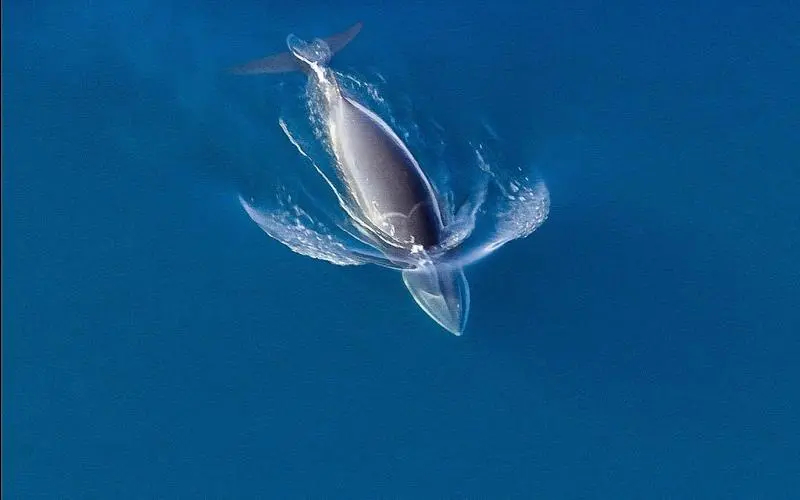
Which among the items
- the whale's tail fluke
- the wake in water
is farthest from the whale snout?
the whale's tail fluke

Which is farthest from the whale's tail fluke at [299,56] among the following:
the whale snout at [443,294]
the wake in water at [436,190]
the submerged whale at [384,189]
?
the whale snout at [443,294]

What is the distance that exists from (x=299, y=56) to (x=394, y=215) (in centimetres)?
438

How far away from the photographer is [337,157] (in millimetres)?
19016

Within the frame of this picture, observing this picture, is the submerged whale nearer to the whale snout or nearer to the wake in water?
the whale snout

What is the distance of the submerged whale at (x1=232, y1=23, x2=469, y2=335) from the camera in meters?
17.6

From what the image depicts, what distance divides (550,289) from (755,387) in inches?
170

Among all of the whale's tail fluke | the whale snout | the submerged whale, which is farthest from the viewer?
the whale's tail fluke

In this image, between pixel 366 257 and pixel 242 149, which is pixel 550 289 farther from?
pixel 242 149

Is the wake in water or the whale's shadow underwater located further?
the wake in water

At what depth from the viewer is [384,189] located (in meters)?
17.9

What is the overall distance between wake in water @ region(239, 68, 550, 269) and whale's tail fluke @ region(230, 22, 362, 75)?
0.65 meters

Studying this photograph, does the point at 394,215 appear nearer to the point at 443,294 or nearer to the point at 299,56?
the point at 443,294

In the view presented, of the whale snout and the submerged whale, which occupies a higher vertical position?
the submerged whale

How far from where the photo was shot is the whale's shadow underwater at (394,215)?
1759 cm
